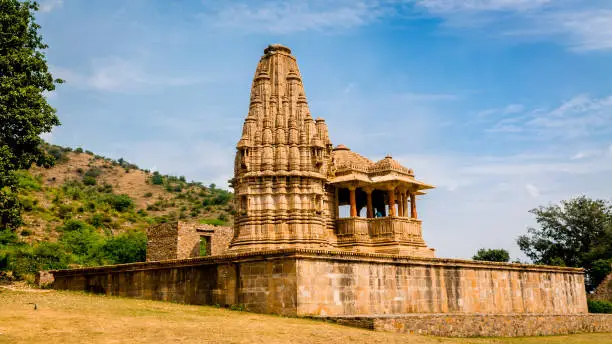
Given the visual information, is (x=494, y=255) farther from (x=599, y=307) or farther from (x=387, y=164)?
(x=387, y=164)

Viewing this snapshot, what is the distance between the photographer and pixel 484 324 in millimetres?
18906

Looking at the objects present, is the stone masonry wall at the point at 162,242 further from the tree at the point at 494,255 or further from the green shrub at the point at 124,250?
the tree at the point at 494,255

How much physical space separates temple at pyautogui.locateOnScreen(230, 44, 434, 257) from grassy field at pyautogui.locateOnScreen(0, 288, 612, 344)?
6.70m

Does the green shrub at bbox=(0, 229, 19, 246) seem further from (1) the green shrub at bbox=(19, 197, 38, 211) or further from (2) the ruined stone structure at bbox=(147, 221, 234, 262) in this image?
(2) the ruined stone structure at bbox=(147, 221, 234, 262)

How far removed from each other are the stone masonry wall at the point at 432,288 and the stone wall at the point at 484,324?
1556 mm

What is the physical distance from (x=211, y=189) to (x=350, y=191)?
54.5m

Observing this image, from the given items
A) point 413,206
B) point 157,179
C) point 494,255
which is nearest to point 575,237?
point 494,255

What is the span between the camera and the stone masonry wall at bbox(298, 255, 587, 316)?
1691 centimetres

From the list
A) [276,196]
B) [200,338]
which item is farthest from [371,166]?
[200,338]

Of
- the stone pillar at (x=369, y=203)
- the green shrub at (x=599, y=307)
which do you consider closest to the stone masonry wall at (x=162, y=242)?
the stone pillar at (x=369, y=203)

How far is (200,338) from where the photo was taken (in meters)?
12.0

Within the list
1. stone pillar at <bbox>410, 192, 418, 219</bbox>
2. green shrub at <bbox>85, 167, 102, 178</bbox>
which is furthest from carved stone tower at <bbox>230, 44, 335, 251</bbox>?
green shrub at <bbox>85, 167, 102, 178</bbox>

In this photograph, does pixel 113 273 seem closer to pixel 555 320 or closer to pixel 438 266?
pixel 438 266

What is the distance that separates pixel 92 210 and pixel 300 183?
34.0 m
